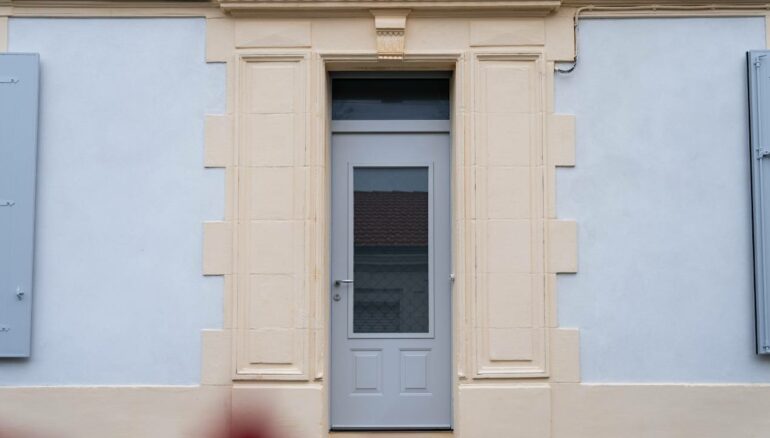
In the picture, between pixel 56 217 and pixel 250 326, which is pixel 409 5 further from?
pixel 56 217

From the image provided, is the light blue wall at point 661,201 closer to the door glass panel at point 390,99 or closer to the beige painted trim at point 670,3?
the beige painted trim at point 670,3

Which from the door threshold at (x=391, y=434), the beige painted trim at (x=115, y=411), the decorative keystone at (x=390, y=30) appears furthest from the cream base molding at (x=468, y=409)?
the decorative keystone at (x=390, y=30)

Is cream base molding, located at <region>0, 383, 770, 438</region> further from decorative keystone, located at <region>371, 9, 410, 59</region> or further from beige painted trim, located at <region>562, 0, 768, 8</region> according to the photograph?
beige painted trim, located at <region>562, 0, 768, 8</region>

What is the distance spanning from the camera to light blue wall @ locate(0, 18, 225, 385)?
5770mm

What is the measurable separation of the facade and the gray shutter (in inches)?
1.0

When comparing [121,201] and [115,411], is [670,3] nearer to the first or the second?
[121,201]

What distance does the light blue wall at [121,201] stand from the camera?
5770mm

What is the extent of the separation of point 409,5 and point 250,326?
2463 millimetres

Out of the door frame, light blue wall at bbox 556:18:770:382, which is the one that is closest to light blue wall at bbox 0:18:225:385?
the door frame

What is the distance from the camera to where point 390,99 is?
6.29 meters

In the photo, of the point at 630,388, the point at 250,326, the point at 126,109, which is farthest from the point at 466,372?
the point at 126,109

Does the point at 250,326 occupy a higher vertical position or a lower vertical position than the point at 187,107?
lower

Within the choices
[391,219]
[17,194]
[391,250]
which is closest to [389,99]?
[391,219]

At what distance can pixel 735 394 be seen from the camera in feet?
18.7
